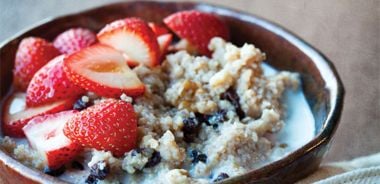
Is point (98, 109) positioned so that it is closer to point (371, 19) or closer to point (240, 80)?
point (240, 80)

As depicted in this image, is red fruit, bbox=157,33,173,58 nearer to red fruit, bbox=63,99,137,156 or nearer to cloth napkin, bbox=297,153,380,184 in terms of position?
red fruit, bbox=63,99,137,156

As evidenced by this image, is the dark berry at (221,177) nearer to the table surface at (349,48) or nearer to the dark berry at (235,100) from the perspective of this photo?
the dark berry at (235,100)

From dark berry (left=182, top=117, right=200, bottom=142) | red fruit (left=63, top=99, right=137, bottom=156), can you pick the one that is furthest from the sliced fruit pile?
dark berry (left=182, top=117, right=200, bottom=142)

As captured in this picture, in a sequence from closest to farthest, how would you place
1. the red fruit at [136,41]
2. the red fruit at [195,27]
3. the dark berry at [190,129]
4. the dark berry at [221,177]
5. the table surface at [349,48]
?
the dark berry at [221,177], the dark berry at [190,129], the red fruit at [136,41], the red fruit at [195,27], the table surface at [349,48]

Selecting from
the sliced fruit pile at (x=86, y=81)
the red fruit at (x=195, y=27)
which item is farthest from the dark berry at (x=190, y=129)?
the red fruit at (x=195, y=27)

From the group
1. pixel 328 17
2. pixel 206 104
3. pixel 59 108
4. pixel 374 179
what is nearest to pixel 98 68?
pixel 59 108
